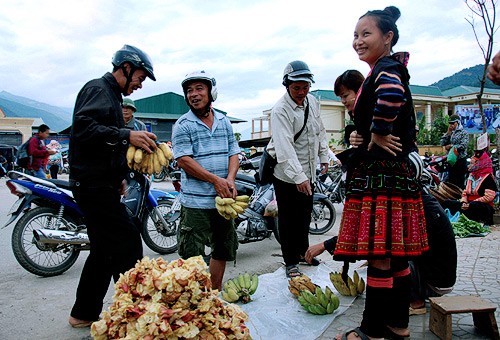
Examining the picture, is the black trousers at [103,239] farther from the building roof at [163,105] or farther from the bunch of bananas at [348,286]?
the building roof at [163,105]

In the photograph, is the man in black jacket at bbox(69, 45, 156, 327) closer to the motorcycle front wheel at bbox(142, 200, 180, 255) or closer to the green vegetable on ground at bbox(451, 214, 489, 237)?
the motorcycle front wheel at bbox(142, 200, 180, 255)

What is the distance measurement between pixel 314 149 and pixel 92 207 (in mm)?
2371

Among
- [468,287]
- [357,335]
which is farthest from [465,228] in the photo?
[357,335]

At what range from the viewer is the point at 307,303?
339cm

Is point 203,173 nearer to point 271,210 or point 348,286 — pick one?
point 348,286

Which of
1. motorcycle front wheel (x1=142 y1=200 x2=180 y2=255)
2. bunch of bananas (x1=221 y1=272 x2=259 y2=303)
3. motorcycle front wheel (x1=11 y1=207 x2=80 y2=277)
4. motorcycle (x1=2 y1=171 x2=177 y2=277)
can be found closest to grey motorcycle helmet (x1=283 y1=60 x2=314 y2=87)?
bunch of bananas (x1=221 y1=272 x2=259 y2=303)

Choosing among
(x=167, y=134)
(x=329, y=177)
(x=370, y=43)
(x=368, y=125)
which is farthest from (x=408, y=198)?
(x=167, y=134)

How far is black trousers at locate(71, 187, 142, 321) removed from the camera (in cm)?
303

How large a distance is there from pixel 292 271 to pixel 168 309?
8.07 feet

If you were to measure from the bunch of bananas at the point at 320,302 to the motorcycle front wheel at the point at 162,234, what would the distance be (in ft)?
8.85

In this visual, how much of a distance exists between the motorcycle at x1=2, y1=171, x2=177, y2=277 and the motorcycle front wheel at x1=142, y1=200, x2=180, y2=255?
0.38m

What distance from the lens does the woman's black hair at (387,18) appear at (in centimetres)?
260

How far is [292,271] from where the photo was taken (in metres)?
4.27

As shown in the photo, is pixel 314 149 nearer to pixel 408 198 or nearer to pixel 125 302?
pixel 408 198
